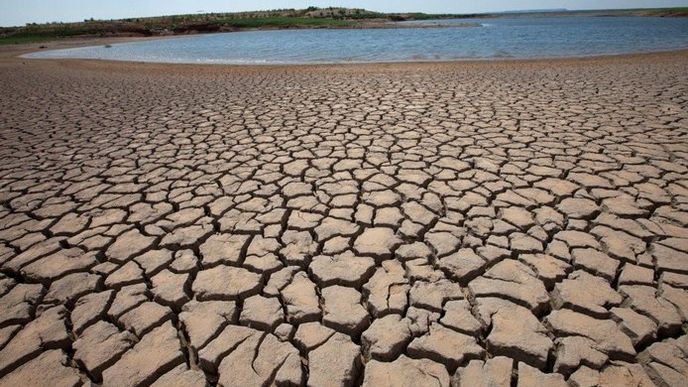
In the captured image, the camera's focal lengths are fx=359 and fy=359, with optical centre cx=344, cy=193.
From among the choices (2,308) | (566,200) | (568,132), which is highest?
(568,132)

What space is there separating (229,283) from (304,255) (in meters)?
0.43

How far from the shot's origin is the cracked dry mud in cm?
144

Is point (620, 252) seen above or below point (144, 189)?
below

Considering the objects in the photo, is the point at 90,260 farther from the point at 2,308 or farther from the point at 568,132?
the point at 568,132

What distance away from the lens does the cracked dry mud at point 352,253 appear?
1442 millimetres

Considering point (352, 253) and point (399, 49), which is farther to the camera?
point (399, 49)

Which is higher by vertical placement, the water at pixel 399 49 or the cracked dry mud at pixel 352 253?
the water at pixel 399 49

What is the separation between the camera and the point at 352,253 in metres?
2.08

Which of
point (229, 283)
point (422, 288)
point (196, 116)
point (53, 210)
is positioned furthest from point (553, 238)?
point (196, 116)

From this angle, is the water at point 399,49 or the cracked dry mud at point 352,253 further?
the water at point 399,49

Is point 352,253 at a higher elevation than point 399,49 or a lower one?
lower

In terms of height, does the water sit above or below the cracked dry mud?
above

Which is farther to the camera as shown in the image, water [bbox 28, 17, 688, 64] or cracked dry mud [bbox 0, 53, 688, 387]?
water [bbox 28, 17, 688, 64]

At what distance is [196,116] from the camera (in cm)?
534
